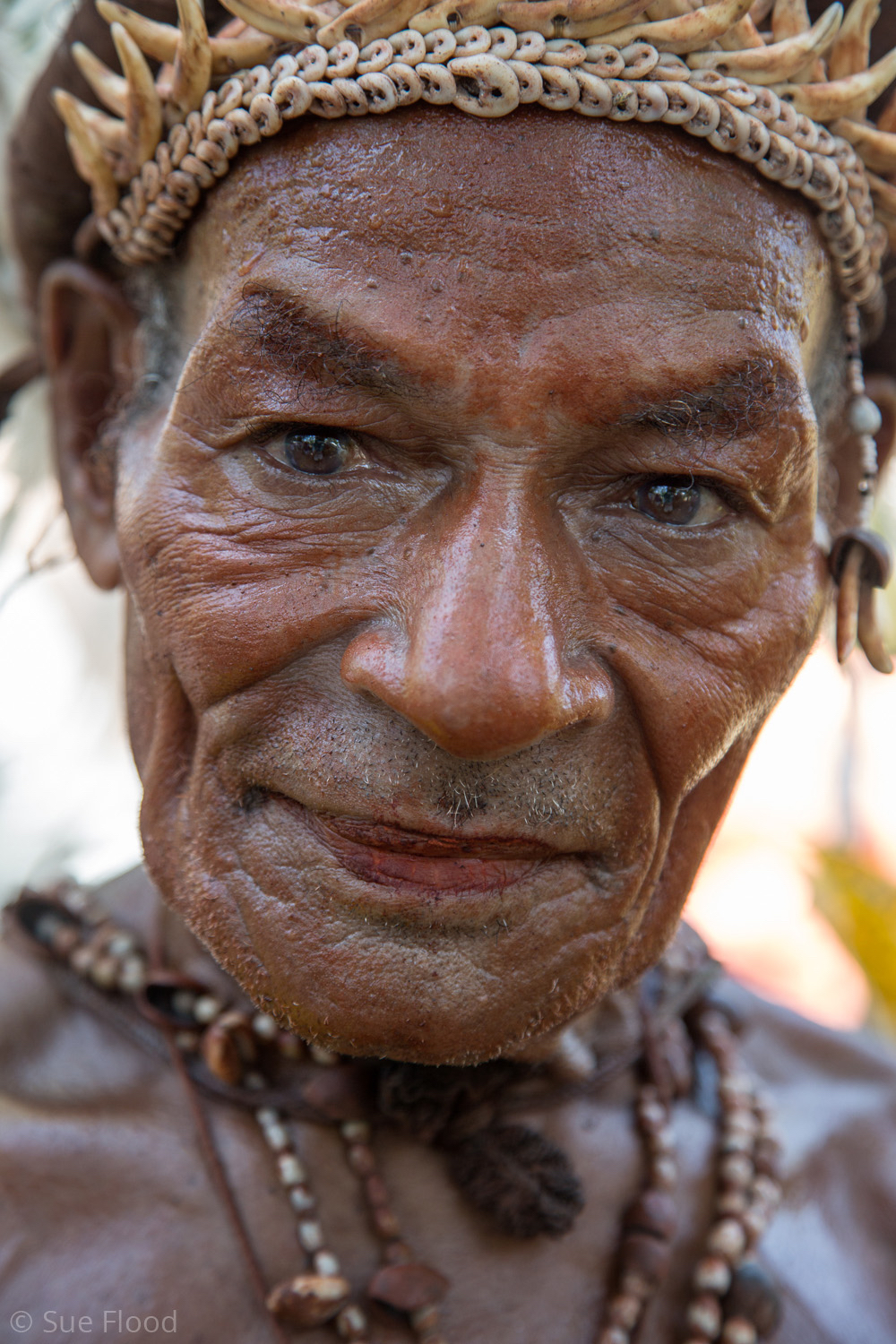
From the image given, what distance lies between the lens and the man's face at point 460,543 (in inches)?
62.3

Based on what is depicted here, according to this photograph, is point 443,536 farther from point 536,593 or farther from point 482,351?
point 482,351

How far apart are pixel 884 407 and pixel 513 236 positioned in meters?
1.13

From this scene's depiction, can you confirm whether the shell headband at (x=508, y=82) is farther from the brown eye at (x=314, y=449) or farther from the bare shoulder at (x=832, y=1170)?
the bare shoulder at (x=832, y=1170)

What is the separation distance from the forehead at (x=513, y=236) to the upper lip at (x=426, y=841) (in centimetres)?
68

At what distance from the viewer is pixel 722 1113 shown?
237 centimetres

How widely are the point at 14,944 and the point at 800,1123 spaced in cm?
175

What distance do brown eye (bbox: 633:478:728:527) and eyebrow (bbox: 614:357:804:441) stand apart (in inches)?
3.9

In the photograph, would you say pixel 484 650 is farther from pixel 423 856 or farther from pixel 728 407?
pixel 728 407

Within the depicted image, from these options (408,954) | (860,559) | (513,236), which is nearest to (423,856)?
(408,954)

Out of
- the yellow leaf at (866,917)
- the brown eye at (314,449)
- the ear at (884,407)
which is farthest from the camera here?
the yellow leaf at (866,917)

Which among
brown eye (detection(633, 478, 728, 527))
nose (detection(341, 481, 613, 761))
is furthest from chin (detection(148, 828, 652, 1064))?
brown eye (detection(633, 478, 728, 527))

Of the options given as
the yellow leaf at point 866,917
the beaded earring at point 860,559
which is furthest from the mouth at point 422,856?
the yellow leaf at point 866,917

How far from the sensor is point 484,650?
150 centimetres

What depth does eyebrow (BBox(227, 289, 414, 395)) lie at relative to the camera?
1.61m
